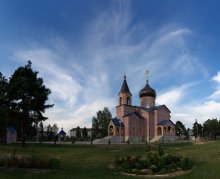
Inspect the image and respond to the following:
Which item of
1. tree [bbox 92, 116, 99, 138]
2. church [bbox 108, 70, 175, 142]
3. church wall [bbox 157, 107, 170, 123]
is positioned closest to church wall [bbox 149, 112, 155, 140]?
church [bbox 108, 70, 175, 142]

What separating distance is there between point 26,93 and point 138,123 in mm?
29944

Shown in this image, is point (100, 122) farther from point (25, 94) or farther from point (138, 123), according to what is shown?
point (25, 94)

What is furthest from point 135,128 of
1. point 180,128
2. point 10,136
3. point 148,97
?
point 180,128

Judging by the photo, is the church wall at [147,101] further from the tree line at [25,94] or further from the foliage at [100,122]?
the tree line at [25,94]

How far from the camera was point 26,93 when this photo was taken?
126 ft

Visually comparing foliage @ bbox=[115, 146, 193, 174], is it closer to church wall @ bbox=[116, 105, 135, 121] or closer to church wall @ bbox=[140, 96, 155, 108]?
church wall @ bbox=[116, 105, 135, 121]

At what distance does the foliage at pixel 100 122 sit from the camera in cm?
8441

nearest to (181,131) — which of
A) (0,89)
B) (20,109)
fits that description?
(20,109)

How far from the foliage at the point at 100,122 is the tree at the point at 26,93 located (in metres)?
45.0

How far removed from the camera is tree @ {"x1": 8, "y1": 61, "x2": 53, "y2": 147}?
37.8 metres

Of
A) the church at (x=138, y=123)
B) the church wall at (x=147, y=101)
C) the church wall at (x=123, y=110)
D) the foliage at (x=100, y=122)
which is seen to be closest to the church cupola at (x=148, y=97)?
the church wall at (x=147, y=101)

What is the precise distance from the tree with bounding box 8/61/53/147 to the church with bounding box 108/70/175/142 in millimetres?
22980

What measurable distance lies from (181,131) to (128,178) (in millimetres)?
104432

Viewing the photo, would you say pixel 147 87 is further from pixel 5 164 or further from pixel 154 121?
pixel 5 164
